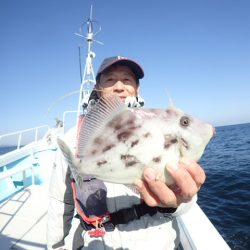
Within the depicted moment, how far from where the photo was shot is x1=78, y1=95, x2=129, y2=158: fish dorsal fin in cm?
191

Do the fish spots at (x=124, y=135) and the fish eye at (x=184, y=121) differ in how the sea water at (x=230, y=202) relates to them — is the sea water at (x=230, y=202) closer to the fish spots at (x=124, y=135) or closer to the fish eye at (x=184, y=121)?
the fish eye at (x=184, y=121)

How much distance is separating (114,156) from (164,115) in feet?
1.66

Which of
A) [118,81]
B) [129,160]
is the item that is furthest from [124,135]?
[118,81]

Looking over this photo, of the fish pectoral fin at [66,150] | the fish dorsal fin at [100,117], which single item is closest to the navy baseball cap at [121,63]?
the fish dorsal fin at [100,117]

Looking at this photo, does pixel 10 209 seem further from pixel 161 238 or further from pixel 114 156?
pixel 114 156

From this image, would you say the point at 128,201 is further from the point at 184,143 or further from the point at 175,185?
the point at 184,143

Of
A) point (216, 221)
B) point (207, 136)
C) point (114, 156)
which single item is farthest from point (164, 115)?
point (216, 221)

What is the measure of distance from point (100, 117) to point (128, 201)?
42.2 inches

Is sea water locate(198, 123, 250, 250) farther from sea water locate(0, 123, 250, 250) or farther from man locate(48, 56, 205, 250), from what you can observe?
man locate(48, 56, 205, 250)

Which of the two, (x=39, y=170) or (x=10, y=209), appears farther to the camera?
(x=39, y=170)

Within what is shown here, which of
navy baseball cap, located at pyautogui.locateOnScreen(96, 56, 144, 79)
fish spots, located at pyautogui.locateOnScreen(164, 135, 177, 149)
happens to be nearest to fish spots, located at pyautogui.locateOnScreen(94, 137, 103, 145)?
fish spots, located at pyautogui.locateOnScreen(164, 135, 177, 149)

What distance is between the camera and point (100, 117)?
76.0 inches

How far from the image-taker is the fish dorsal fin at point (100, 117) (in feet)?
6.26

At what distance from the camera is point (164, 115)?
1.91 meters
